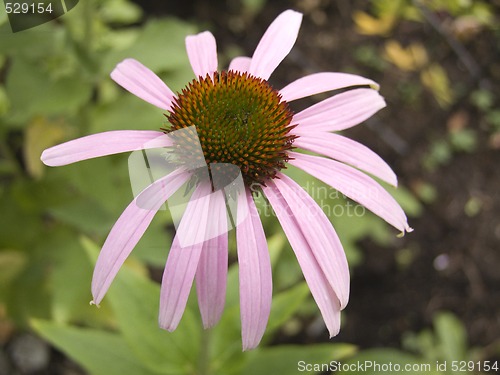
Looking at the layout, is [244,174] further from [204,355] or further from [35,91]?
[35,91]

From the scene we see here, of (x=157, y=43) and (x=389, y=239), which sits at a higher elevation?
(x=157, y=43)

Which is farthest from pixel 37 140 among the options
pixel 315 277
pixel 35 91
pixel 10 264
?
pixel 315 277

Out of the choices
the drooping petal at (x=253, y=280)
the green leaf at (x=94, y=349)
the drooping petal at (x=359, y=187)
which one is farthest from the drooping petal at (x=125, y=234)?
the green leaf at (x=94, y=349)

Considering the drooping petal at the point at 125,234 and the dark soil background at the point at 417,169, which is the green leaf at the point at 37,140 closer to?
the drooping petal at the point at 125,234

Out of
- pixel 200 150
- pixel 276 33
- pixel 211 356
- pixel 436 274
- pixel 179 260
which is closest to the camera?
pixel 179 260

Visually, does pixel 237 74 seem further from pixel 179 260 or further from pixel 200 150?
pixel 179 260

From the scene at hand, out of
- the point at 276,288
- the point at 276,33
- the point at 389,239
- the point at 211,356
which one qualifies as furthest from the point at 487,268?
the point at 276,33
